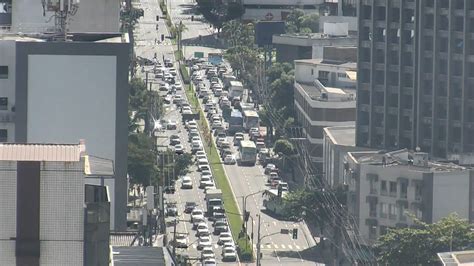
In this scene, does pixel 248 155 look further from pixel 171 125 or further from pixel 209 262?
pixel 209 262

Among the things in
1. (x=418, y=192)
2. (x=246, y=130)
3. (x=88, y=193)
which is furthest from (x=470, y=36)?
(x=88, y=193)

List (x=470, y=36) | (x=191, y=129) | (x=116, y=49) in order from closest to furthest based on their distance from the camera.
A: (x=116, y=49)
(x=470, y=36)
(x=191, y=129)

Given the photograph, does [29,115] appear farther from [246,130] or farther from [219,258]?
[246,130]

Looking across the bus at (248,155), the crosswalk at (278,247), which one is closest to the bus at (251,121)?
the bus at (248,155)

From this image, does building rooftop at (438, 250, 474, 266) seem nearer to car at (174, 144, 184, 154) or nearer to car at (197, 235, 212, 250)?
car at (197, 235, 212, 250)

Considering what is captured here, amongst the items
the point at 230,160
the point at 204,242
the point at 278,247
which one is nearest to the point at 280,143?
the point at 230,160
